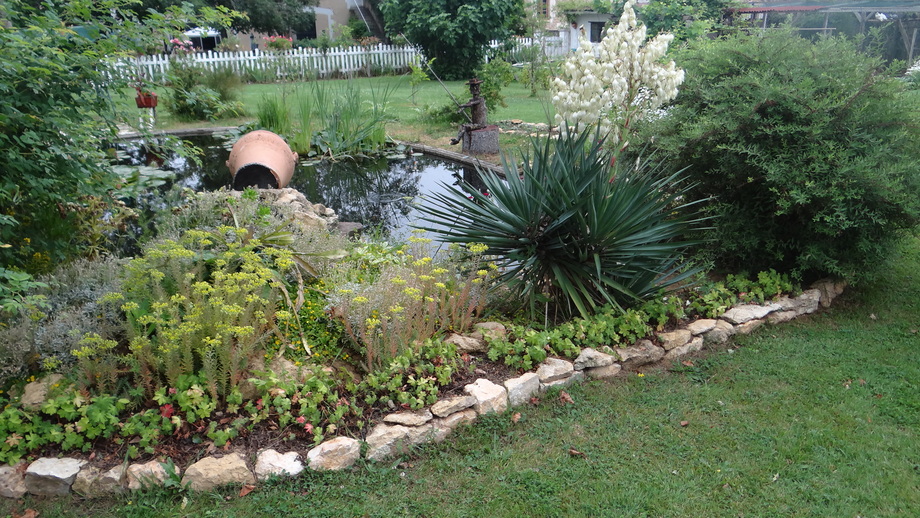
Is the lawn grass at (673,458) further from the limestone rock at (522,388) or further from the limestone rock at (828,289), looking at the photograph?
the limestone rock at (828,289)

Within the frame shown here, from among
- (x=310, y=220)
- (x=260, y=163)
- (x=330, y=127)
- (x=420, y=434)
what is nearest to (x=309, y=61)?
(x=330, y=127)

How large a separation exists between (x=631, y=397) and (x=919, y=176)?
2.60 m

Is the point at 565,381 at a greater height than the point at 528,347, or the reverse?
the point at 528,347

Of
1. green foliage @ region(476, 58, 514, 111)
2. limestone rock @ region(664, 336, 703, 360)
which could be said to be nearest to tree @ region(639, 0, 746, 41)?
green foliage @ region(476, 58, 514, 111)

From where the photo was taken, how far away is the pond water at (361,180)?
705 cm

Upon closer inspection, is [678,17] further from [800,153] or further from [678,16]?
[800,153]

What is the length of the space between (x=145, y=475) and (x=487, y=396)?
1.63 m

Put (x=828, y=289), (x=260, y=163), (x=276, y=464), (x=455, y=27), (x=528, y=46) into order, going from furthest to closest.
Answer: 1. (x=528, y=46)
2. (x=455, y=27)
3. (x=260, y=163)
4. (x=828, y=289)
5. (x=276, y=464)

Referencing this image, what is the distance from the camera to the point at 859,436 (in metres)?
3.28

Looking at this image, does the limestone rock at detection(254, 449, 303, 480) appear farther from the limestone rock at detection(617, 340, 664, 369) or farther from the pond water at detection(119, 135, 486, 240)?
the pond water at detection(119, 135, 486, 240)

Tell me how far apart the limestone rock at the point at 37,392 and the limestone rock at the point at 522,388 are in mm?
2251

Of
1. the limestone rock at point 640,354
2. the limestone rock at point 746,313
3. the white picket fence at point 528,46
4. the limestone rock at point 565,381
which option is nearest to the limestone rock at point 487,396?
the limestone rock at point 565,381

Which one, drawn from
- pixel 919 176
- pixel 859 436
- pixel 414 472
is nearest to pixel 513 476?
pixel 414 472

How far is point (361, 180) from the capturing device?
8.51m
